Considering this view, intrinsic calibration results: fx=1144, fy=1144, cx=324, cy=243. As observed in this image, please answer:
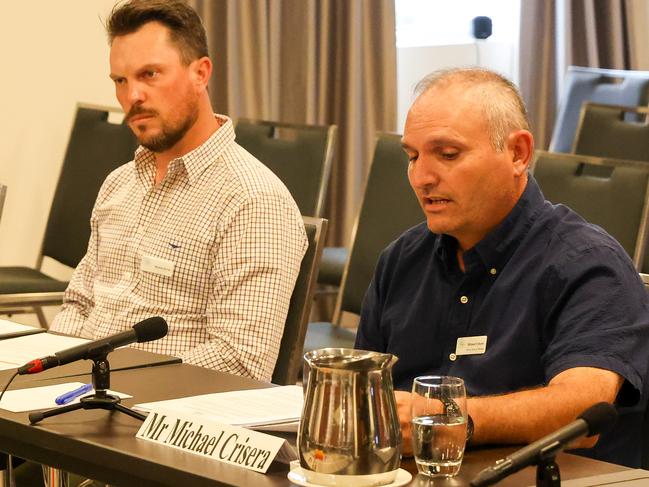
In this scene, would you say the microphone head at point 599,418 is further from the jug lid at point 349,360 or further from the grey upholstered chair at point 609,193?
the grey upholstered chair at point 609,193

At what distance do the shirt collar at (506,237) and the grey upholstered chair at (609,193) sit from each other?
1.01 meters

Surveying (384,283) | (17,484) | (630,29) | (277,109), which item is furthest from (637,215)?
(630,29)

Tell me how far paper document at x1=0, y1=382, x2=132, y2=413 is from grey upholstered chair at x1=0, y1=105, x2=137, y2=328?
220 centimetres

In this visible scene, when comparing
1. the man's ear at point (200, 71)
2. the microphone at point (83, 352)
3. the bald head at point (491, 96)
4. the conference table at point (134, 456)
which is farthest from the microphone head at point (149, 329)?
the man's ear at point (200, 71)

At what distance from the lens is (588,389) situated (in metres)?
1.67

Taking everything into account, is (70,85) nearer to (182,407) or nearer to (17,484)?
(17,484)

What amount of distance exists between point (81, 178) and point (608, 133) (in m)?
1.98

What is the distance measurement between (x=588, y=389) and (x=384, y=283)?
58 cm

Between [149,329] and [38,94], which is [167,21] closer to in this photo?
[149,329]

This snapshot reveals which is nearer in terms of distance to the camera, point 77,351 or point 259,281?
point 77,351

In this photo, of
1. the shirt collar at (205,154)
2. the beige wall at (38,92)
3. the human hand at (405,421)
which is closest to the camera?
the human hand at (405,421)

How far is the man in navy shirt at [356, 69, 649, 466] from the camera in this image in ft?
5.78

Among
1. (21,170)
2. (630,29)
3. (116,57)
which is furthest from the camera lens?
(630,29)

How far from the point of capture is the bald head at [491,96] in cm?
194
